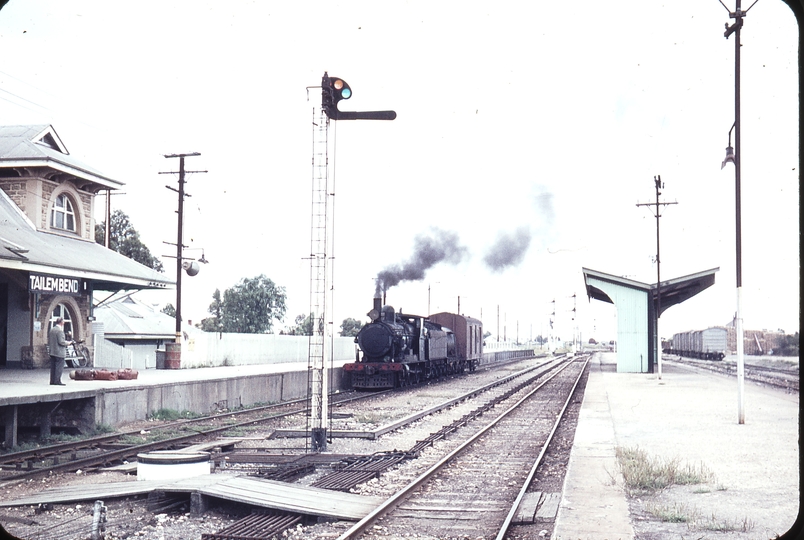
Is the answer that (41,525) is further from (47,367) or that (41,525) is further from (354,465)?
(47,367)

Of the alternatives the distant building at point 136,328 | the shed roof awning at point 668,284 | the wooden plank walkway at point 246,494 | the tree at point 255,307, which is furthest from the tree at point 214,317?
the wooden plank walkway at point 246,494

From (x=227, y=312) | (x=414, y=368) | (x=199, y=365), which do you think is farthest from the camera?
(x=227, y=312)

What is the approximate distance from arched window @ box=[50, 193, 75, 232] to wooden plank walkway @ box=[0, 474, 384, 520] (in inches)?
561

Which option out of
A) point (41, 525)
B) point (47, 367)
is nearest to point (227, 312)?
Answer: point (47, 367)

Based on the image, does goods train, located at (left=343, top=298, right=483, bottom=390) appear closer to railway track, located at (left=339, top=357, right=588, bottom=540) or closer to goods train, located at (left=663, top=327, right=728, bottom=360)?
railway track, located at (left=339, top=357, right=588, bottom=540)

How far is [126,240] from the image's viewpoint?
5309 centimetres

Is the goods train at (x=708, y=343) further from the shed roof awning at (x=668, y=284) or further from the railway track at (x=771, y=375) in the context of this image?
the shed roof awning at (x=668, y=284)

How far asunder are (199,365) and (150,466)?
23345mm

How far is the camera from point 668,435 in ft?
41.7

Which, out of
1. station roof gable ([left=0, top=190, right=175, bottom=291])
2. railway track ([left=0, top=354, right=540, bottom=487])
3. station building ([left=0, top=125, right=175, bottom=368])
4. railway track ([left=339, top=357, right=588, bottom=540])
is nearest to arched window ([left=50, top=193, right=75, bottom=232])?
station building ([left=0, top=125, right=175, bottom=368])

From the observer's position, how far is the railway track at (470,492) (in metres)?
7.02

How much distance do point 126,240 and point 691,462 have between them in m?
49.5

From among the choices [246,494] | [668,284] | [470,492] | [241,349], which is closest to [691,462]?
[470,492]

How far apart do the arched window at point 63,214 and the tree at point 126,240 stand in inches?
1259
